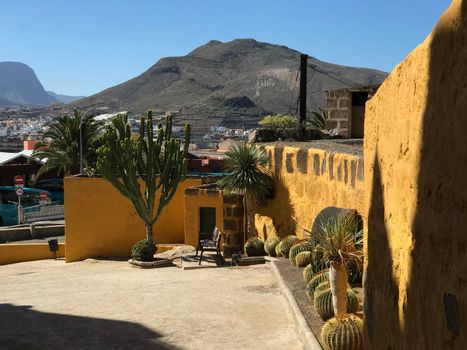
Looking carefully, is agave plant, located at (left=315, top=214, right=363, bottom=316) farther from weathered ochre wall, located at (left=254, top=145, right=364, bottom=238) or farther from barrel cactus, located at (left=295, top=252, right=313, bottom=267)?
barrel cactus, located at (left=295, top=252, right=313, bottom=267)

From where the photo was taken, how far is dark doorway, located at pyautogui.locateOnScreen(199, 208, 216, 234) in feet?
66.5

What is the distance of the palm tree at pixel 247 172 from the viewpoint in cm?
1591

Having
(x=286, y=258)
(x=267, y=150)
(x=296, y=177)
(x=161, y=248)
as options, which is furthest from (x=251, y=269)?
(x=161, y=248)

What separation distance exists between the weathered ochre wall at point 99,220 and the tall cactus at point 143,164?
1.85 m

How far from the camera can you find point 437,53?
12.5 feet

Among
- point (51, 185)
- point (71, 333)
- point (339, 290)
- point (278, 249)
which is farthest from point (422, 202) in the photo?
point (51, 185)

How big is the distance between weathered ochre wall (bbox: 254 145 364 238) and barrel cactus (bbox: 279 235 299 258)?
28 cm

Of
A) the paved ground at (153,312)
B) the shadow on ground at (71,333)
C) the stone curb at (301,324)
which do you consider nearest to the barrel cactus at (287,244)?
the paved ground at (153,312)

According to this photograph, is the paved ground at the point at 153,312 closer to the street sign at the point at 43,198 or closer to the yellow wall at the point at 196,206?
the yellow wall at the point at 196,206

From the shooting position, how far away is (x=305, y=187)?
45.7ft

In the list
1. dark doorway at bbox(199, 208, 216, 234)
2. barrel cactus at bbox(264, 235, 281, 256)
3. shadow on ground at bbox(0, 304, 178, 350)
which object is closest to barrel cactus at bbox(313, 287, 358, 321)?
shadow on ground at bbox(0, 304, 178, 350)

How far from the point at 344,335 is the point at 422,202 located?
3017mm

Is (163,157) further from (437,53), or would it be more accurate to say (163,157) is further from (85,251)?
(437,53)

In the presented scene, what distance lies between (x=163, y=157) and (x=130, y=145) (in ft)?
4.35
